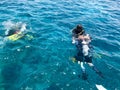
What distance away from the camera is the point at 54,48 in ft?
55.1

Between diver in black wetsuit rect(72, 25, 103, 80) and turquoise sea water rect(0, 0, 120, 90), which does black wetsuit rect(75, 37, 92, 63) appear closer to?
diver in black wetsuit rect(72, 25, 103, 80)

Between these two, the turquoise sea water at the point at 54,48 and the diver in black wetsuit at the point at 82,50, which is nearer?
the turquoise sea water at the point at 54,48

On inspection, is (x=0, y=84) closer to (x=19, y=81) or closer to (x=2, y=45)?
(x=19, y=81)

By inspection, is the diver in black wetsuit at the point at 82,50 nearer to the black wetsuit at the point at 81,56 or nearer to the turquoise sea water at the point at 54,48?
the black wetsuit at the point at 81,56

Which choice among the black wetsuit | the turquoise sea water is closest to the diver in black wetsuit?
the black wetsuit

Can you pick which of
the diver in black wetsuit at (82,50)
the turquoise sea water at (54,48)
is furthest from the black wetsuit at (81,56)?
the turquoise sea water at (54,48)

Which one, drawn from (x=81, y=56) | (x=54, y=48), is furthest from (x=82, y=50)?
(x=54, y=48)

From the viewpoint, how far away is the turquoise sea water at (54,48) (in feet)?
45.1

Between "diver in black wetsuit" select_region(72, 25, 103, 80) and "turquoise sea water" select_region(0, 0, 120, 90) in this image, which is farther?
"diver in black wetsuit" select_region(72, 25, 103, 80)

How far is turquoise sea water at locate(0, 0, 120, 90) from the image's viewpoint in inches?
541

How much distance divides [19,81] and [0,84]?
3.44ft

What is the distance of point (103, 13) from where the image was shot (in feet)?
79.7

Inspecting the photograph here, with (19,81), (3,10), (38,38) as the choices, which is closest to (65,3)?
(3,10)

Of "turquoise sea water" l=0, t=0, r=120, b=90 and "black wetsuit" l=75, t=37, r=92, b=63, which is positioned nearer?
"turquoise sea water" l=0, t=0, r=120, b=90
